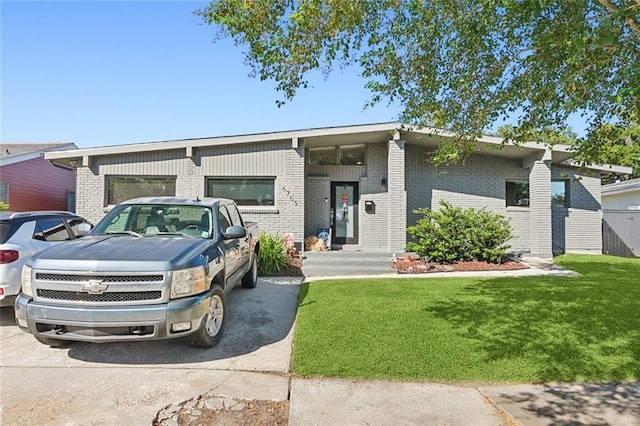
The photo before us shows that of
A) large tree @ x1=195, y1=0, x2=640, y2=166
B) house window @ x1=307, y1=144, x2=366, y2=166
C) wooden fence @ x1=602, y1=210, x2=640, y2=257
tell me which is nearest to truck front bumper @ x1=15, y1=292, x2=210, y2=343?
large tree @ x1=195, y1=0, x2=640, y2=166

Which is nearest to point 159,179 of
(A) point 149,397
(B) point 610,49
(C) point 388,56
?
(C) point 388,56

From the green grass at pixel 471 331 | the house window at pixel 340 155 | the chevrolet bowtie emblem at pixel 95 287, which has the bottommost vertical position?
the green grass at pixel 471 331

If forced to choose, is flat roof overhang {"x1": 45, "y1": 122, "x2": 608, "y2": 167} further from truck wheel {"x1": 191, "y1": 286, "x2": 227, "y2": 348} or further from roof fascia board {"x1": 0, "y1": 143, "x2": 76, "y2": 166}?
truck wheel {"x1": 191, "y1": 286, "x2": 227, "y2": 348}

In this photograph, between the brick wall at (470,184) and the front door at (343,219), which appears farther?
the brick wall at (470,184)

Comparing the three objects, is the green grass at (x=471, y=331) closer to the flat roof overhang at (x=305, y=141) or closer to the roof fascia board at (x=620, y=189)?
the flat roof overhang at (x=305, y=141)

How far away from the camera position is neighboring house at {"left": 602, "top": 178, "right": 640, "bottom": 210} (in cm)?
1846

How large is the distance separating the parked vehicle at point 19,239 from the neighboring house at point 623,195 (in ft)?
74.5

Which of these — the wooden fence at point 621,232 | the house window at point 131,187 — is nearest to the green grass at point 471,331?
the house window at point 131,187

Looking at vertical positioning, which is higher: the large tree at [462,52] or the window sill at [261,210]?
the large tree at [462,52]

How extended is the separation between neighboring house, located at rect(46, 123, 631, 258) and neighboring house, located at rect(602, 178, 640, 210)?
23.5 feet

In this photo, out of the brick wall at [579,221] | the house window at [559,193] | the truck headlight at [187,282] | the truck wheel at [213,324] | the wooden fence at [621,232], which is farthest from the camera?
the wooden fence at [621,232]

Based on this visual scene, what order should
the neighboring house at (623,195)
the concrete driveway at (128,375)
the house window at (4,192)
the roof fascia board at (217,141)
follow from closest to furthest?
the concrete driveway at (128,375)
the roof fascia board at (217,141)
the house window at (4,192)
the neighboring house at (623,195)

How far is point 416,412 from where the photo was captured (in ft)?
10.4

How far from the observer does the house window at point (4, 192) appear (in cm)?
1480
